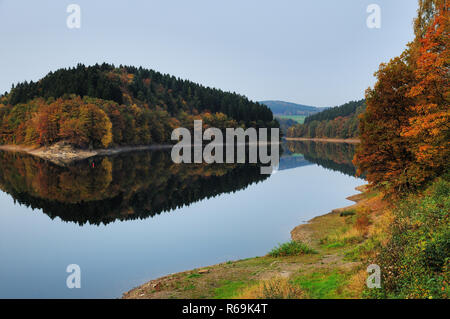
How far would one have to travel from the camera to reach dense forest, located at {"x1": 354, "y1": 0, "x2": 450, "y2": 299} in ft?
29.2

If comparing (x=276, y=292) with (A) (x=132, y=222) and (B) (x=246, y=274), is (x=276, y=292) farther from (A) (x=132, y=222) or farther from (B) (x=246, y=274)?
(A) (x=132, y=222)

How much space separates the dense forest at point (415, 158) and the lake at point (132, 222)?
887cm

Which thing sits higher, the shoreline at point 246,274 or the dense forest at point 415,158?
the dense forest at point 415,158

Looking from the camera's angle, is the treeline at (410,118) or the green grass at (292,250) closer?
the green grass at (292,250)

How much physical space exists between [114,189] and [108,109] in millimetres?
74770

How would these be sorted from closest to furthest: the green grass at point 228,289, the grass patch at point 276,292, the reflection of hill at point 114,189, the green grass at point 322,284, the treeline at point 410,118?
the grass patch at point 276,292 < the green grass at point 322,284 < the green grass at point 228,289 < the treeline at point 410,118 < the reflection of hill at point 114,189

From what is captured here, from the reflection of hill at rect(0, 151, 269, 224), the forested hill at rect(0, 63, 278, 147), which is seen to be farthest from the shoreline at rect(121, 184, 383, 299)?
the forested hill at rect(0, 63, 278, 147)

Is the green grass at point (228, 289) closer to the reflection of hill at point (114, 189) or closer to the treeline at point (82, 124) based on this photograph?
the reflection of hill at point (114, 189)

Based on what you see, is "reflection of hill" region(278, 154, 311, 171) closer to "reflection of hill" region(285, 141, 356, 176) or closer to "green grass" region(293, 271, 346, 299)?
"reflection of hill" region(285, 141, 356, 176)

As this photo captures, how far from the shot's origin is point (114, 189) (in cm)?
4216

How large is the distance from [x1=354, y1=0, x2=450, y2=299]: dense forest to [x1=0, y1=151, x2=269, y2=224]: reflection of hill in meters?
21.1

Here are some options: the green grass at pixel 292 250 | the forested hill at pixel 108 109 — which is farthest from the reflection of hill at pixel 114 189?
the forested hill at pixel 108 109

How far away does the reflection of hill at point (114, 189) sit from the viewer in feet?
105
